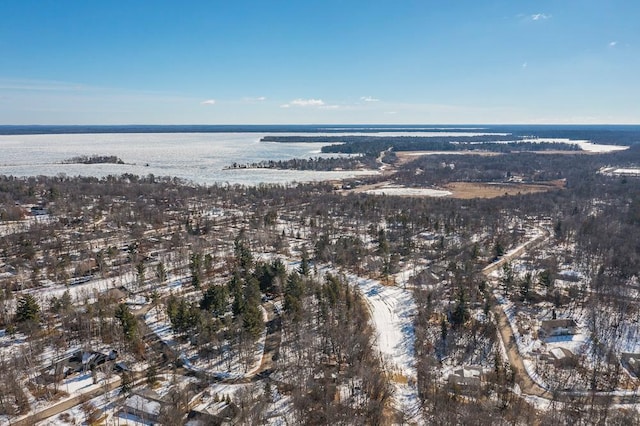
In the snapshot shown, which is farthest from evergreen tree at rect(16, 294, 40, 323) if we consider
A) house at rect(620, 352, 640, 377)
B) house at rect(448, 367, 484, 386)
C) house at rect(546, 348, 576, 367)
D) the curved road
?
house at rect(620, 352, 640, 377)

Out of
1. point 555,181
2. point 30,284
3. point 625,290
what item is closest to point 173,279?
point 30,284

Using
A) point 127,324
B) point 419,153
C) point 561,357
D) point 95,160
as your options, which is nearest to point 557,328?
point 561,357

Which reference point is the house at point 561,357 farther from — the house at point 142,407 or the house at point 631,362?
the house at point 142,407

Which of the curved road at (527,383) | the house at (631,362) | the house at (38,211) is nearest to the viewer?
the curved road at (527,383)

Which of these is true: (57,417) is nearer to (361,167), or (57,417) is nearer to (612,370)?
(612,370)

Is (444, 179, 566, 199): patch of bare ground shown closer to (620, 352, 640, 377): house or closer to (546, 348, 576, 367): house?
(546, 348, 576, 367): house

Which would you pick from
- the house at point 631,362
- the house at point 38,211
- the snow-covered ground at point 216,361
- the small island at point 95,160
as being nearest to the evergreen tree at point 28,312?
the snow-covered ground at point 216,361
